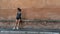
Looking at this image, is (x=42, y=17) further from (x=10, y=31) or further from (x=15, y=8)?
(x=10, y=31)

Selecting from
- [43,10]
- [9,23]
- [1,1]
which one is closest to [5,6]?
[1,1]

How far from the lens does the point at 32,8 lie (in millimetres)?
13695

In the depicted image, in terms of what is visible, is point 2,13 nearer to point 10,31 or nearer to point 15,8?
point 15,8

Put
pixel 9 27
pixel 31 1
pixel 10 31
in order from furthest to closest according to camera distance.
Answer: pixel 31 1, pixel 9 27, pixel 10 31

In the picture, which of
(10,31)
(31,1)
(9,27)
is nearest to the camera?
(10,31)

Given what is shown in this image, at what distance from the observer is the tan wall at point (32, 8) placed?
44.2ft

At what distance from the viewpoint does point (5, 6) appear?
13891 mm

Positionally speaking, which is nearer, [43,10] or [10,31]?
[10,31]

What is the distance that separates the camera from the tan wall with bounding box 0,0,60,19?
1346 centimetres

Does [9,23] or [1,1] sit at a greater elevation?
[1,1]

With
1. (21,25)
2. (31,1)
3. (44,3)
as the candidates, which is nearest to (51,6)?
(44,3)

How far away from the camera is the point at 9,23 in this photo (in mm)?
13281

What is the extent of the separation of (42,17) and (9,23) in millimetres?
2179

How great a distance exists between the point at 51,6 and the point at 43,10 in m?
0.58
